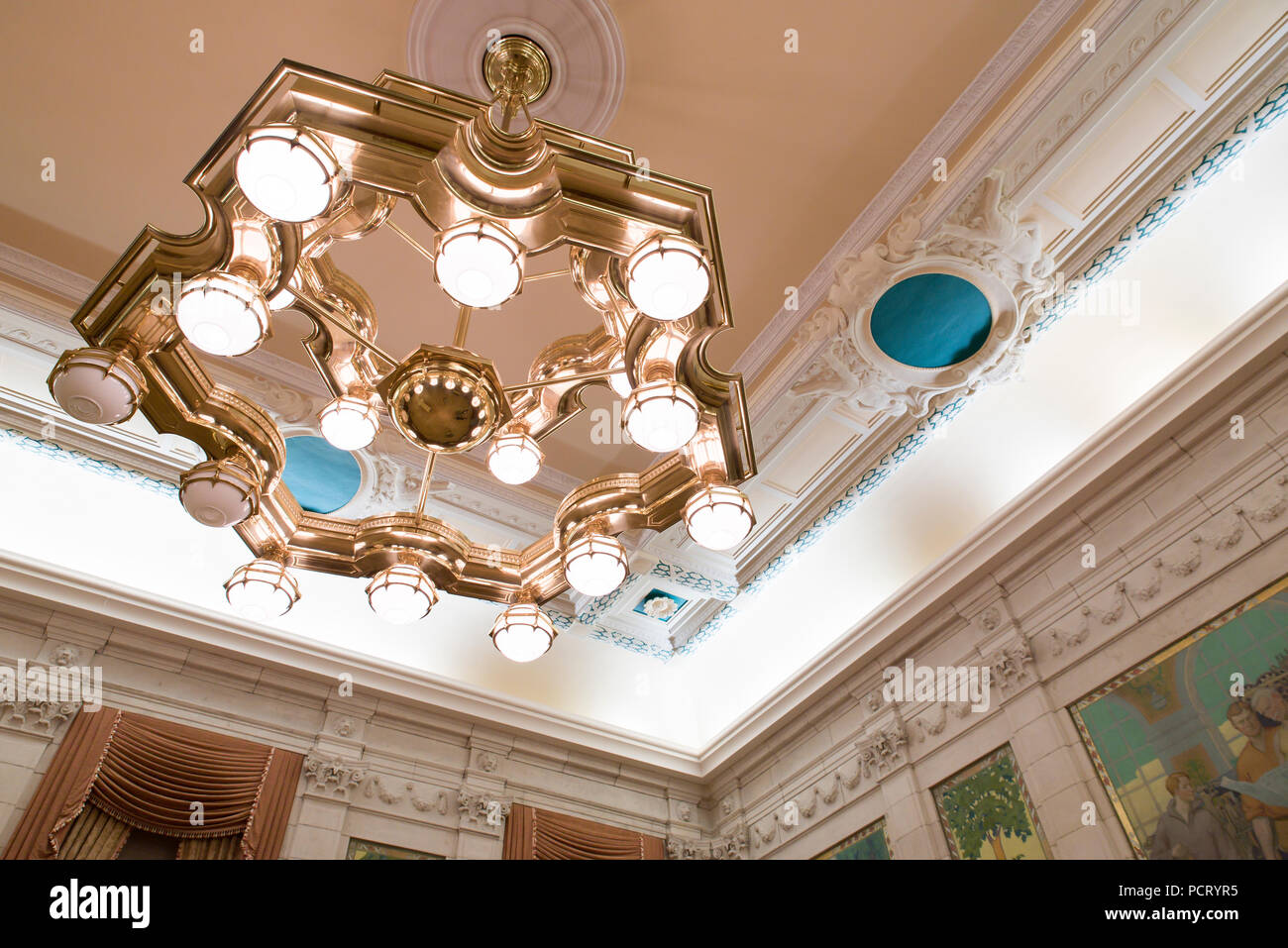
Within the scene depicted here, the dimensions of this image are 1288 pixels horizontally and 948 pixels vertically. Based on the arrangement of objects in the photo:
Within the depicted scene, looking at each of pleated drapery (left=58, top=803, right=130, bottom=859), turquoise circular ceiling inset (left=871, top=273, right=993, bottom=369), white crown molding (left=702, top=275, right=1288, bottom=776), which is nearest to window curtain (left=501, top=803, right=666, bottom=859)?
white crown molding (left=702, top=275, right=1288, bottom=776)

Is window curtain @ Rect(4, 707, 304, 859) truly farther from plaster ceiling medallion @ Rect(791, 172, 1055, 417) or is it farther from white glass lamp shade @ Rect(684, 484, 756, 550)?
plaster ceiling medallion @ Rect(791, 172, 1055, 417)

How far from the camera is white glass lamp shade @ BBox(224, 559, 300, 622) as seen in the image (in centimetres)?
354

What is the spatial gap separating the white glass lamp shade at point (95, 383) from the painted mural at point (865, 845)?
5.62 meters

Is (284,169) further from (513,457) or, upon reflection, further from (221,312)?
(513,457)

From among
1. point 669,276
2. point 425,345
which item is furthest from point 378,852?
point 669,276

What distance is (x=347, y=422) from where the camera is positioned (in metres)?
3.65

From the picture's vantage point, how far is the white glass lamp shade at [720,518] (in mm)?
3291

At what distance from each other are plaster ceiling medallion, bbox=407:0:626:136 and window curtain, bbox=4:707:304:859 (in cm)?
501

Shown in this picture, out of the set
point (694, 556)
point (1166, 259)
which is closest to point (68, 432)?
point (694, 556)

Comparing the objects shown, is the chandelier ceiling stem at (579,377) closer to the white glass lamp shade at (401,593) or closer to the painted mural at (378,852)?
the white glass lamp shade at (401,593)

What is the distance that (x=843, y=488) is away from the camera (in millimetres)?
6852
